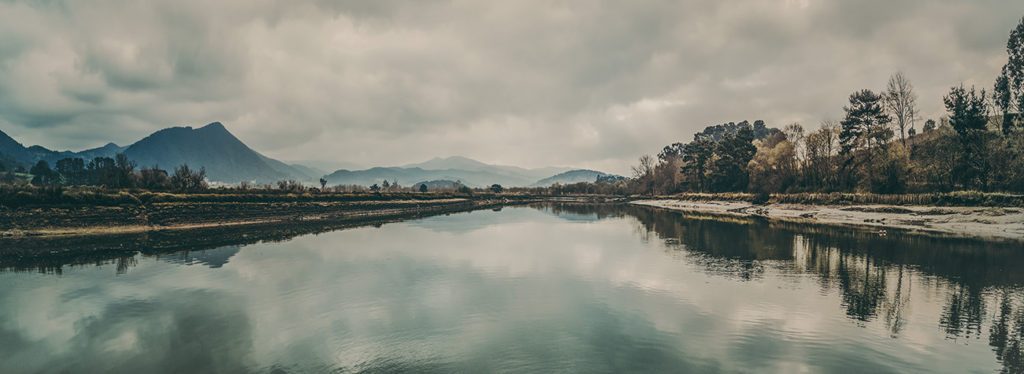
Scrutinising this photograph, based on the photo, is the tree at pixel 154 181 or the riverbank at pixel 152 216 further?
the tree at pixel 154 181

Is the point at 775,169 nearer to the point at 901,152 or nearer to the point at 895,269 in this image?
the point at 901,152

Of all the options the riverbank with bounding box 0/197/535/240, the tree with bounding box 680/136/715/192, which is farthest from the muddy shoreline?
the tree with bounding box 680/136/715/192

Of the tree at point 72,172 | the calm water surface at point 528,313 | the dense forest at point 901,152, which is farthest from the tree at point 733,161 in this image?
the tree at point 72,172

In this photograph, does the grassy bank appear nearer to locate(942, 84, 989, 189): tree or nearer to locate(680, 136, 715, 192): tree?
locate(942, 84, 989, 189): tree

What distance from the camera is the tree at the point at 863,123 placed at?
57531 millimetres

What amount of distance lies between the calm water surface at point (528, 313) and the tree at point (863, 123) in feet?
126

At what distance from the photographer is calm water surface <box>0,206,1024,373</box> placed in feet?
33.7

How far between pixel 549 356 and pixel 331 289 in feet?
39.6

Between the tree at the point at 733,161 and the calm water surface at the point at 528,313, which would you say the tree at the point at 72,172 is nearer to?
the calm water surface at the point at 528,313

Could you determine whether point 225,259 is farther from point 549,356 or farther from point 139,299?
point 549,356

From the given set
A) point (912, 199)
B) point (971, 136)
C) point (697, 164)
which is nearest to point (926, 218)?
point (912, 199)

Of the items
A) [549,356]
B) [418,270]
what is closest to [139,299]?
[418,270]

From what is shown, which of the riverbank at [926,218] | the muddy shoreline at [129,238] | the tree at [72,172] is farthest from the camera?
the tree at [72,172]

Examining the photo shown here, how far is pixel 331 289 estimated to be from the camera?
1805cm
